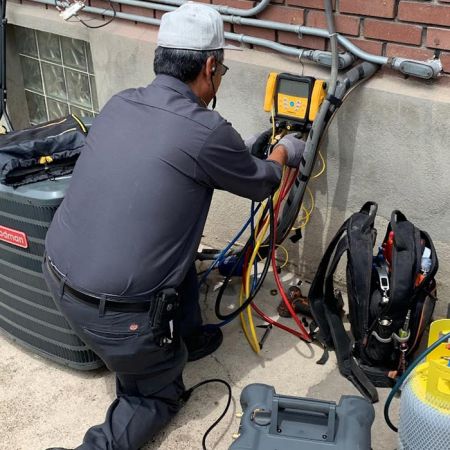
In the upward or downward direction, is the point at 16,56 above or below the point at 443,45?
below

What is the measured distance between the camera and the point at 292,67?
3188 millimetres

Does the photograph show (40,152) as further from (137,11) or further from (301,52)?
(137,11)

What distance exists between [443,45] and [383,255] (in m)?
0.93

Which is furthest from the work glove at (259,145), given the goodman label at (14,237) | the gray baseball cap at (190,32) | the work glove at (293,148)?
the goodman label at (14,237)

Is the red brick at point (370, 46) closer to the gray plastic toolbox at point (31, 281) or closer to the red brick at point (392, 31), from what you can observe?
the red brick at point (392, 31)

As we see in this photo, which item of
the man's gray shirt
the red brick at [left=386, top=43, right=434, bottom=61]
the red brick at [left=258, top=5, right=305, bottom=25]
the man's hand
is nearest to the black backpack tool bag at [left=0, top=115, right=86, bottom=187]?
the man's gray shirt

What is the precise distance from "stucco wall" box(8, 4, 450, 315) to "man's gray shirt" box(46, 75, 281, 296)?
36.4 inches

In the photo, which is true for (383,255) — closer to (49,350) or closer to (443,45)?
(443,45)

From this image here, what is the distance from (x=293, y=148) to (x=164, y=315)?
981 mm

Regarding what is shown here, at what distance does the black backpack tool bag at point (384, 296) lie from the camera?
2.62 m

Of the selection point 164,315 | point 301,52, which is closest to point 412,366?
point 164,315

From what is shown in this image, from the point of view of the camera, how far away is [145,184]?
2.22m

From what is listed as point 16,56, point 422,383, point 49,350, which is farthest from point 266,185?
point 16,56

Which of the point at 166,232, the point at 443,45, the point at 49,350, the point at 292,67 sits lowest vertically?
the point at 49,350
